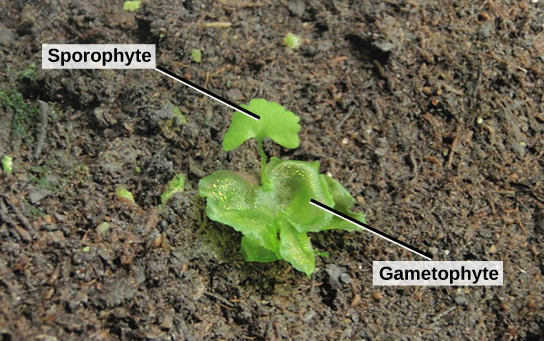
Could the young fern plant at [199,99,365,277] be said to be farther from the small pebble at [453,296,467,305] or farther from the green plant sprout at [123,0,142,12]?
the green plant sprout at [123,0,142,12]

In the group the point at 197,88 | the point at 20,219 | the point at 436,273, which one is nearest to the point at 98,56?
the point at 197,88

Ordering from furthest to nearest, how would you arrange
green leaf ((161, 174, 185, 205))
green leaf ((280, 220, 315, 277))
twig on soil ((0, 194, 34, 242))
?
green leaf ((161, 174, 185, 205))
green leaf ((280, 220, 315, 277))
twig on soil ((0, 194, 34, 242))

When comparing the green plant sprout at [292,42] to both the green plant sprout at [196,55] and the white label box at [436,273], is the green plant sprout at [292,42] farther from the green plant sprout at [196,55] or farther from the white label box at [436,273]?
the white label box at [436,273]

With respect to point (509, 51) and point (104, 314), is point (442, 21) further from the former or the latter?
point (104, 314)

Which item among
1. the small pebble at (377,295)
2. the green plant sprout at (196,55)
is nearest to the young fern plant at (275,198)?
the small pebble at (377,295)

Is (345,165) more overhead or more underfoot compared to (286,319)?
more overhead

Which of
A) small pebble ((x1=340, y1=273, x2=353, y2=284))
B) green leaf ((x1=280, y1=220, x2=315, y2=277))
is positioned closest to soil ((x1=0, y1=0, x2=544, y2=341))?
small pebble ((x1=340, y1=273, x2=353, y2=284))

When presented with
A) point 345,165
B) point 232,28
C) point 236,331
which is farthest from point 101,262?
point 232,28
